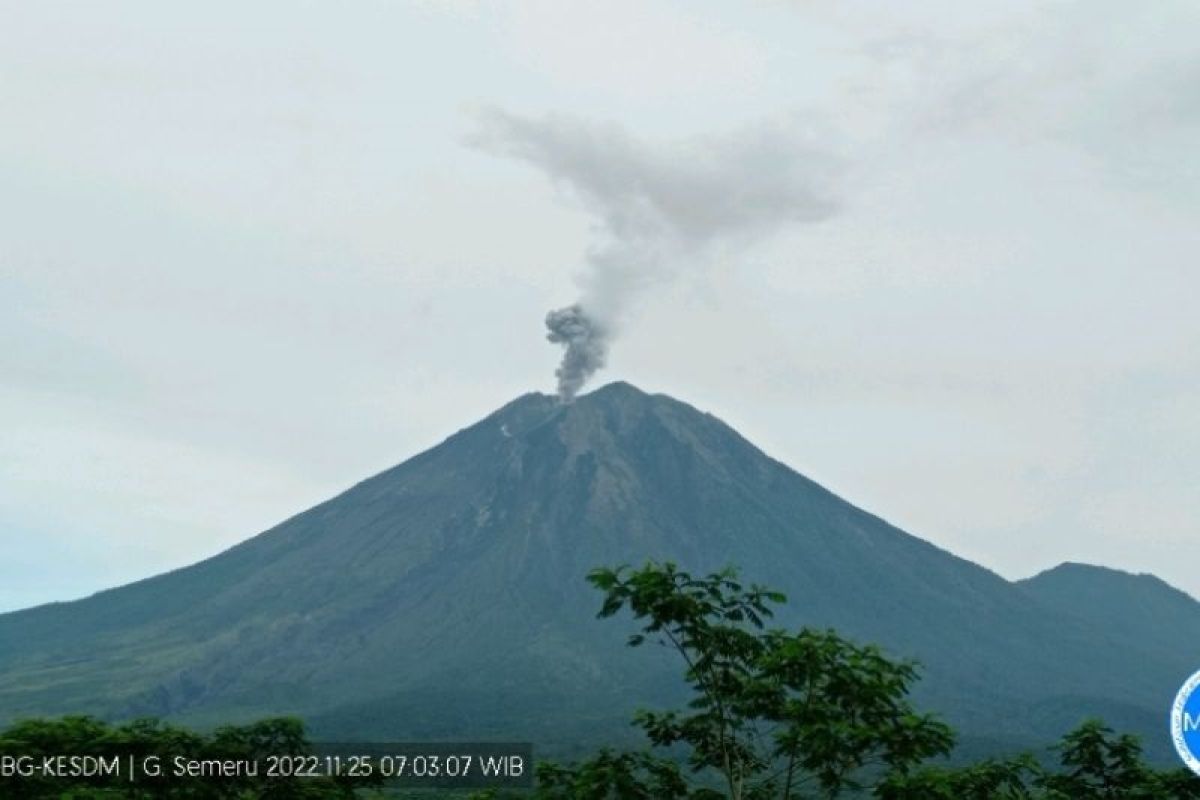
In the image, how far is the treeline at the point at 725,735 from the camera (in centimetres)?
1784

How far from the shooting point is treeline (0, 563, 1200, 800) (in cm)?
1784

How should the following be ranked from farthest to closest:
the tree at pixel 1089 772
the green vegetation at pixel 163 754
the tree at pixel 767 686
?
the tree at pixel 1089 772 → the green vegetation at pixel 163 754 → the tree at pixel 767 686

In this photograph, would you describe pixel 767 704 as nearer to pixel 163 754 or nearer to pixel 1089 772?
pixel 1089 772

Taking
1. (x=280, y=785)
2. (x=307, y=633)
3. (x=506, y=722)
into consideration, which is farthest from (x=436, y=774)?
(x=307, y=633)

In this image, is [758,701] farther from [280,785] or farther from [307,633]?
[307,633]

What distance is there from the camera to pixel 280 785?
20.0 meters

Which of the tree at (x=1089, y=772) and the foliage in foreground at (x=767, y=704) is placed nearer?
the foliage in foreground at (x=767, y=704)

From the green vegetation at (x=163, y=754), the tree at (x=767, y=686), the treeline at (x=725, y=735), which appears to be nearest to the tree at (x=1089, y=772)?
the treeline at (x=725, y=735)

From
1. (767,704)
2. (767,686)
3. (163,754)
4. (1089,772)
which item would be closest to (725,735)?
(767,704)

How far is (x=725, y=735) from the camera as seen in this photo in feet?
63.1

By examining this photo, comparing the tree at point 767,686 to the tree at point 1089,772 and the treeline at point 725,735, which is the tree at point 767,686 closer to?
the treeline at point 725,735

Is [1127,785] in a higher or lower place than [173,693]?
lower

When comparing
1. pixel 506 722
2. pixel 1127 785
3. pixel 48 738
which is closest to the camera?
pixel 48 738

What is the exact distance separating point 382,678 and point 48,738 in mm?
151818
